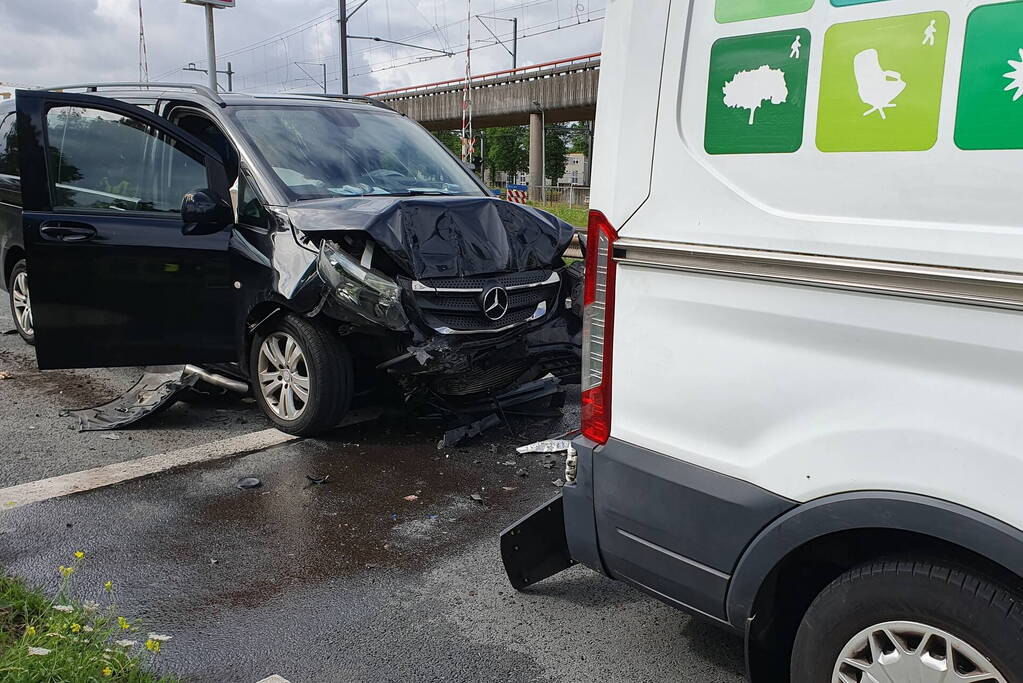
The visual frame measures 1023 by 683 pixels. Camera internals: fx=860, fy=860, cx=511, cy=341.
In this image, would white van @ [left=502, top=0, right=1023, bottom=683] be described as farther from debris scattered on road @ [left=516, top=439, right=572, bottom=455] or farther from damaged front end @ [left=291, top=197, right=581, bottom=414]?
debris scattered on road @ [left=516, top=439, right=572, bottom=455]

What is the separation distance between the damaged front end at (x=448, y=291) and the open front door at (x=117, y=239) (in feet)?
2.87

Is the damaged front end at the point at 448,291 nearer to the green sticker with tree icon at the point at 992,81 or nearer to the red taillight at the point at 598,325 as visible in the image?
the red taillight at the point at 598,325

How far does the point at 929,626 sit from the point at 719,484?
602 mm

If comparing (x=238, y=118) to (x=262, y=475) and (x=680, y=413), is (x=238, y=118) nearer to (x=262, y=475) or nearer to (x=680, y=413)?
(x=262, y=475)

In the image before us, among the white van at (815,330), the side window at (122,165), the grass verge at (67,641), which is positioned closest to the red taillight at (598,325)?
the white van at (815,330)

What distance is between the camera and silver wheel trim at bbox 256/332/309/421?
5.17m

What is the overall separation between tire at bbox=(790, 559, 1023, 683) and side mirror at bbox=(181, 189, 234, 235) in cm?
422

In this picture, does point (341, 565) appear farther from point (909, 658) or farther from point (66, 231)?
point (66, 231)

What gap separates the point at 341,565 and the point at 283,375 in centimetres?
183

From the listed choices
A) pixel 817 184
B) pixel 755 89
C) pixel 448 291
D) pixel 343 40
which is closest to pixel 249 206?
pixel 448 291

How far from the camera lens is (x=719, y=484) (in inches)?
93.1

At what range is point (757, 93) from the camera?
87.1 inches

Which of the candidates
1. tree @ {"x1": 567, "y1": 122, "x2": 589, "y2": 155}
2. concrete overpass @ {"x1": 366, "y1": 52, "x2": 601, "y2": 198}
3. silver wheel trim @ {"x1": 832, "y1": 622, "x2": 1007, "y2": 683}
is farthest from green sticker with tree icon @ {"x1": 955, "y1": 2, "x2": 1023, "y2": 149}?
tree @ {"x1": 567, "y1": 122, "x2": 589, "y2": 155}

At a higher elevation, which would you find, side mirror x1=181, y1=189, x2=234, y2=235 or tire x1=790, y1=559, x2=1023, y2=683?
side mirror x1=181, y1=189, x2=234, y2=235
